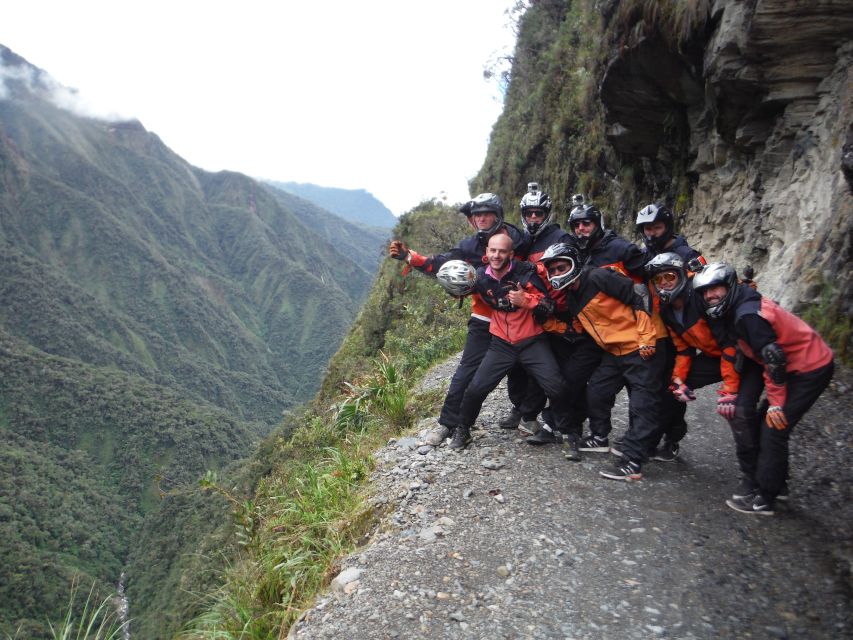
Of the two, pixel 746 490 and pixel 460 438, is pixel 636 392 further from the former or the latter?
pixel 460 438

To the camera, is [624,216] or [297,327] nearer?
[624,216]

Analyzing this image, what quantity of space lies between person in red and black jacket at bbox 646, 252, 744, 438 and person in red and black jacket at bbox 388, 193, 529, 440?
4.79 feet

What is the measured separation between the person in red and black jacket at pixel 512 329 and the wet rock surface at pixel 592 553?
72 cm

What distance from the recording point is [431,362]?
1111cm

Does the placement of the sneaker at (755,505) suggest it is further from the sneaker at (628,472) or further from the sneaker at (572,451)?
the sneaker at (572,451)

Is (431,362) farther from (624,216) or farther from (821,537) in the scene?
(821,537)

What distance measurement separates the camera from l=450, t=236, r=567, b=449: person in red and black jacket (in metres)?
5.10

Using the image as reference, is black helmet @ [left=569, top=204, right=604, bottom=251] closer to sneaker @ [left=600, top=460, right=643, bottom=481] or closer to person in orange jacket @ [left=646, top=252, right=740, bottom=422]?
person in orange jacket @ [left=646, top=252, right=740, bottom=422]

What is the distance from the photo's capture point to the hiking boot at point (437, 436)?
227 inches

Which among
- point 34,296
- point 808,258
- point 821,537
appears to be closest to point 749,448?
point 821,537

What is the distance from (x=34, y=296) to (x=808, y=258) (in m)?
160

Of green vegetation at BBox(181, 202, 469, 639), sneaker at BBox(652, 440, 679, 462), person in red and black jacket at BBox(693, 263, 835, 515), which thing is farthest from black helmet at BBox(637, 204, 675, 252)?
green vegetation at BBox(181, 202, 469, 639)

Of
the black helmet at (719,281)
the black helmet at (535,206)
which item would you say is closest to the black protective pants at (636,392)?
the black helmet at (719,281)

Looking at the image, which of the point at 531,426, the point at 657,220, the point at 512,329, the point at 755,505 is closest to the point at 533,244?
the point at 512,329
